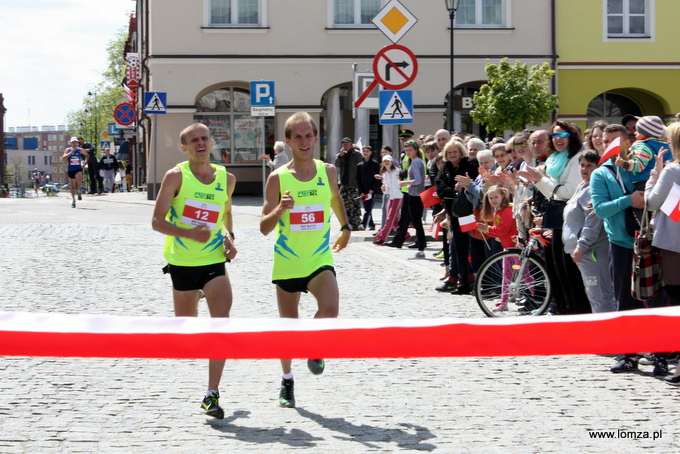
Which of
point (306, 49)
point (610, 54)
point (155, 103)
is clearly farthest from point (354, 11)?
point (610, 54)

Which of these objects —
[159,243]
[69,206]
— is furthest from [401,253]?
[69,206]

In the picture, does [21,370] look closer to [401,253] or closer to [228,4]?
[401,253]

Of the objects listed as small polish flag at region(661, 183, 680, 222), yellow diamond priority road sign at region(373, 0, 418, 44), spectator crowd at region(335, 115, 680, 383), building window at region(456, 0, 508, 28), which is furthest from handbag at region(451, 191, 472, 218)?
building window at region(456, 0, 508, 28)

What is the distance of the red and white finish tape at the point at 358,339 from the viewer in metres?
2.91

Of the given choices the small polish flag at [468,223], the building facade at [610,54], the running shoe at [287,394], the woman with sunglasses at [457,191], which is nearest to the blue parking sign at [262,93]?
the woman with sunglasses at [457,191]

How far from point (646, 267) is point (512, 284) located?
2629mm

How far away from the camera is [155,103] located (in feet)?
91.7

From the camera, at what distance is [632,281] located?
657 cm

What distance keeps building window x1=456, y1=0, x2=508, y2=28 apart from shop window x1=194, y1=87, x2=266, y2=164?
7.46m

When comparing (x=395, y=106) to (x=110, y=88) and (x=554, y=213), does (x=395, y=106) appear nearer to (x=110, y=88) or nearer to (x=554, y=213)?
(x=554, y=213)

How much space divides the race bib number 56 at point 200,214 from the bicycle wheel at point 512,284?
160 inches

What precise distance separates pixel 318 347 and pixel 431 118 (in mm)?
28822

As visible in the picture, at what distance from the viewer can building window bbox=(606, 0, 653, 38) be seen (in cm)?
3198

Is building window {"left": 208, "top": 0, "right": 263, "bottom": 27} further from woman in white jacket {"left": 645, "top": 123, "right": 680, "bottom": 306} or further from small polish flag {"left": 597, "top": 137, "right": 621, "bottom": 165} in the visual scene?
woman in white jacket {"left": 645, "top": 123, "right": 680, "bottom": 306}
